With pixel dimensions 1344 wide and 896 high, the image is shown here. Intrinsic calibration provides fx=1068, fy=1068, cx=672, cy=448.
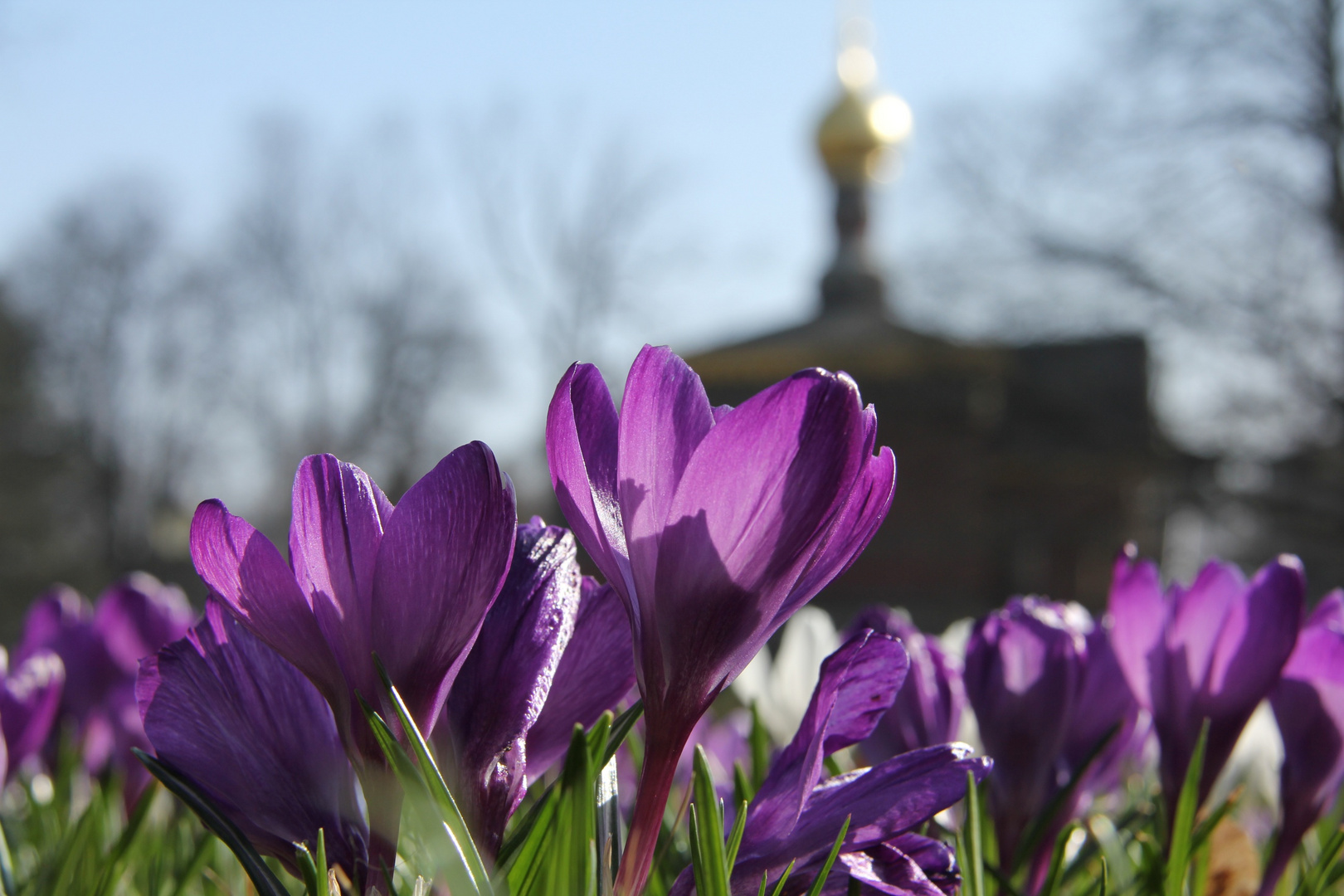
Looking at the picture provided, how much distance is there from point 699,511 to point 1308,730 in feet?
2.02

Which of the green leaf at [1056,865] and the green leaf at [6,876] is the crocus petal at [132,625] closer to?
the green leaf at [6,876]

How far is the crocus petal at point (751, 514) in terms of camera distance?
0.47 metres

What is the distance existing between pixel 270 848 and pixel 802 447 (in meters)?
0.34

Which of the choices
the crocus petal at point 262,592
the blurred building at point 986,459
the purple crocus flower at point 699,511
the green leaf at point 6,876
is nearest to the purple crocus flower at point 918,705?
the purple crocus flower at point 699,511

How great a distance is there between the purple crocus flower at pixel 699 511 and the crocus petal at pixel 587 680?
82 millimetres

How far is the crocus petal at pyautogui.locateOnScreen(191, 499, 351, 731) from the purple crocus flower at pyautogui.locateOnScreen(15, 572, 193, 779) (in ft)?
2.92

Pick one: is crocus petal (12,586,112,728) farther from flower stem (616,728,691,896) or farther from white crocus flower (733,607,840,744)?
flower stem (616,728,691,896)

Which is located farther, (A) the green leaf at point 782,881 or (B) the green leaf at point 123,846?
(B) the green leaf at point 123,846

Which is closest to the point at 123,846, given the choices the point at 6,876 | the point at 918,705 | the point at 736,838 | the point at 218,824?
the point at 6,876

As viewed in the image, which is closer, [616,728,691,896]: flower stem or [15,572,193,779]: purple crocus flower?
[616,728,691,896]: flower stem

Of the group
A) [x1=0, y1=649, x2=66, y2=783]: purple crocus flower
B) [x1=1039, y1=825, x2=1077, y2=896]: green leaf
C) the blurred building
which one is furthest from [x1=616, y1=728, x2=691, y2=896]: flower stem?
the blurred building

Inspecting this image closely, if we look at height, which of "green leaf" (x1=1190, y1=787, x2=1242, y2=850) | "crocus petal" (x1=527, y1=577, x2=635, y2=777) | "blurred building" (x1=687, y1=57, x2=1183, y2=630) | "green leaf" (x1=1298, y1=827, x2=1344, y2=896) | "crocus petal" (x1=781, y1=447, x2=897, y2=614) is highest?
"crocus petal" (x1=781, y1=447, x2=897, y2=614)

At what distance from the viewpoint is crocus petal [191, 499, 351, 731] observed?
19.7 inches

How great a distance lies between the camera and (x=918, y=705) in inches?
34.7
